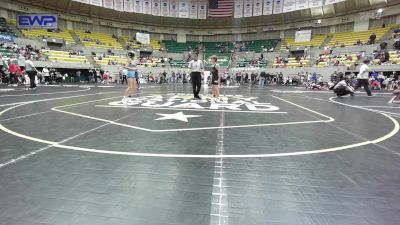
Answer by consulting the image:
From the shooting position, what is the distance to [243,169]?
111 inches

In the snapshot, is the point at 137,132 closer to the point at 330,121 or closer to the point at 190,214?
the point at 190,214

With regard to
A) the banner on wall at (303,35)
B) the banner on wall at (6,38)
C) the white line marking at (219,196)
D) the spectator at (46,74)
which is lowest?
the white line marking at (219,196)

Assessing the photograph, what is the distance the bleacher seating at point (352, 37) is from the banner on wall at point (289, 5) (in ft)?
21.8

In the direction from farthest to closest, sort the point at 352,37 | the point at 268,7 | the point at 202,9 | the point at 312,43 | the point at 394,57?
1. the point at 202,9
2. the point at 268,7
3. the point at 312,43
4. the point at 352,37
5. the point at 394,57

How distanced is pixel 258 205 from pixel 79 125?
3.98m

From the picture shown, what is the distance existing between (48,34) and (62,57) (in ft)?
21.0

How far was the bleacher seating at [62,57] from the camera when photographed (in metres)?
27.6

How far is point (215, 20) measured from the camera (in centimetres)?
4403

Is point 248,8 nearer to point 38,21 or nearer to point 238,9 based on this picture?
point 238,9

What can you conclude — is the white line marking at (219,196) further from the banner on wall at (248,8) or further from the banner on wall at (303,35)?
the banner on wall at (248,8)

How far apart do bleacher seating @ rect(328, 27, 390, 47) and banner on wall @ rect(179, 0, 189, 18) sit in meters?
21.3

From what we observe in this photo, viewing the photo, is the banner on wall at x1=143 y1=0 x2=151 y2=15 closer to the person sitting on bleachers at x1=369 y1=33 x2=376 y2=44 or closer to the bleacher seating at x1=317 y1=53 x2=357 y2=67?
the bleacher seating at x1=317 y1=53 x2=357 y2=67

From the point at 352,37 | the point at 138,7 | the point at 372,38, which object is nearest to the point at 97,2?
the point at 138,7

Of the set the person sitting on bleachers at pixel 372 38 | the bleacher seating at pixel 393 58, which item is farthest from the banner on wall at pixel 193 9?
the bleacher seating at pixel 393 58
